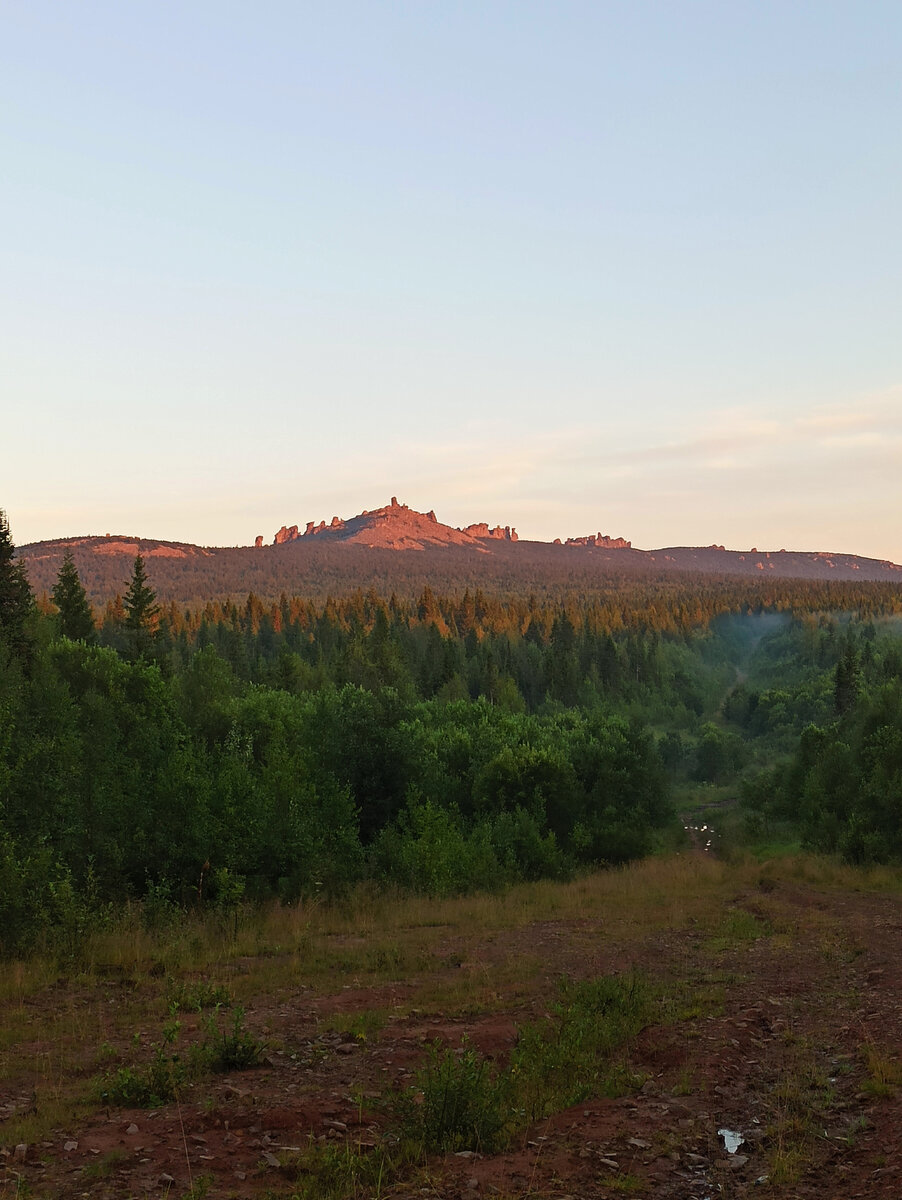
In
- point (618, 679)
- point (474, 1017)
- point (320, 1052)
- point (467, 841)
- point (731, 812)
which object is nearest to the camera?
point (320, 1052)

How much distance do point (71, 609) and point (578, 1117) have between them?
198 ft

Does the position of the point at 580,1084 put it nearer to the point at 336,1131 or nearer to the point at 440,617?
the point at 336,1131

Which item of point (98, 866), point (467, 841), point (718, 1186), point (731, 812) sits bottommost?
point (731, 812)

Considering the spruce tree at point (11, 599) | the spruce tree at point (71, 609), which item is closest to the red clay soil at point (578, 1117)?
the spruce tree at point (11, 599)

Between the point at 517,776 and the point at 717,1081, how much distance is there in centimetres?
3362

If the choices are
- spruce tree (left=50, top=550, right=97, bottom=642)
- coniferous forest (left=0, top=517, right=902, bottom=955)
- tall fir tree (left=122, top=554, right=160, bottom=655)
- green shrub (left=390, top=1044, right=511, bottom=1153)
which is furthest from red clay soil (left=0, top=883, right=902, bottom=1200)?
spruce tree (left=50, top=550, right=97, bottom=642)

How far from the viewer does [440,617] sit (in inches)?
→ 6663

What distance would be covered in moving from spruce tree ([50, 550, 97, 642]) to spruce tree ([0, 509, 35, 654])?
50.5 feet

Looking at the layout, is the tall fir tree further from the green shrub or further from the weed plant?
the green shrub

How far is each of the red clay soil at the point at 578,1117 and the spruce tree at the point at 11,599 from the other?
32.4 meters

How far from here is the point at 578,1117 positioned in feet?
33.1

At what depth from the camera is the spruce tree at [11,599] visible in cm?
4416

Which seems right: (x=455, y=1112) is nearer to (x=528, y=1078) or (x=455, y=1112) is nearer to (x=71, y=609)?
(x=528, y=1078)

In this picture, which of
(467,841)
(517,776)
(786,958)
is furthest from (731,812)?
(786,958)
